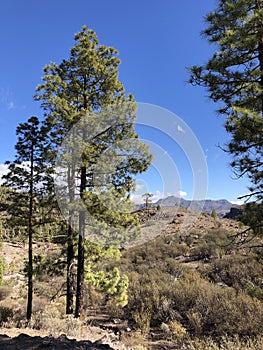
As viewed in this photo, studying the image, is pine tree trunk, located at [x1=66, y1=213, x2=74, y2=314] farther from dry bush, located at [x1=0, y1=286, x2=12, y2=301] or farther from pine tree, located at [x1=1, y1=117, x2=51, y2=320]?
dry bush, located at [x1=0, y1=286, x2=12, y2=301]

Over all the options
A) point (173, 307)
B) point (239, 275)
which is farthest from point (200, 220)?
point (173, 307)

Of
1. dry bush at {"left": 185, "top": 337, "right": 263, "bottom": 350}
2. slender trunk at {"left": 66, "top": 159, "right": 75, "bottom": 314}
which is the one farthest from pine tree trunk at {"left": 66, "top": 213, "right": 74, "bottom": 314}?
dry bush at {"left": 185, "top": 337, "right": 263, "bottom": 350}

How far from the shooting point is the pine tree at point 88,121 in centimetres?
889

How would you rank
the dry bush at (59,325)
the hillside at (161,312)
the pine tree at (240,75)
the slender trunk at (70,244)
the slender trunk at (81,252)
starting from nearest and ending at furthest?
the pine tree at (240,75), the hillside at (161,312), the dry bush at (59,325), the slender trunk at (81,252), the slender trunk at (70,244)

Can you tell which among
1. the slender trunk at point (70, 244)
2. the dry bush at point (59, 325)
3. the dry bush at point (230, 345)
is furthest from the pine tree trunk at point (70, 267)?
the dry bush at point (230, 345)

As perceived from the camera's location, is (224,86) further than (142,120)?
No

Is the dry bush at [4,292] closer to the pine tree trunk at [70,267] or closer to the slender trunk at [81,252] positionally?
the pine tree trunk at [70,267]

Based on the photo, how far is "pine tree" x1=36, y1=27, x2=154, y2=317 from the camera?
29.2 ft

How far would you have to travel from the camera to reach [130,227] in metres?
8.98

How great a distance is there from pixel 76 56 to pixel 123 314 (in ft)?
39.3

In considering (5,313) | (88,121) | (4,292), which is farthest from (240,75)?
(4,292)

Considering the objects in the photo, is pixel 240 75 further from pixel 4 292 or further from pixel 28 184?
pixel 4 292

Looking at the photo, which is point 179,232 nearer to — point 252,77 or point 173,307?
point 173,307

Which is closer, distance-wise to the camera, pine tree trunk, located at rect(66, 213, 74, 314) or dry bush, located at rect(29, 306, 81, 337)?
dry bush, located at rect(29, 306, 81, 337)
